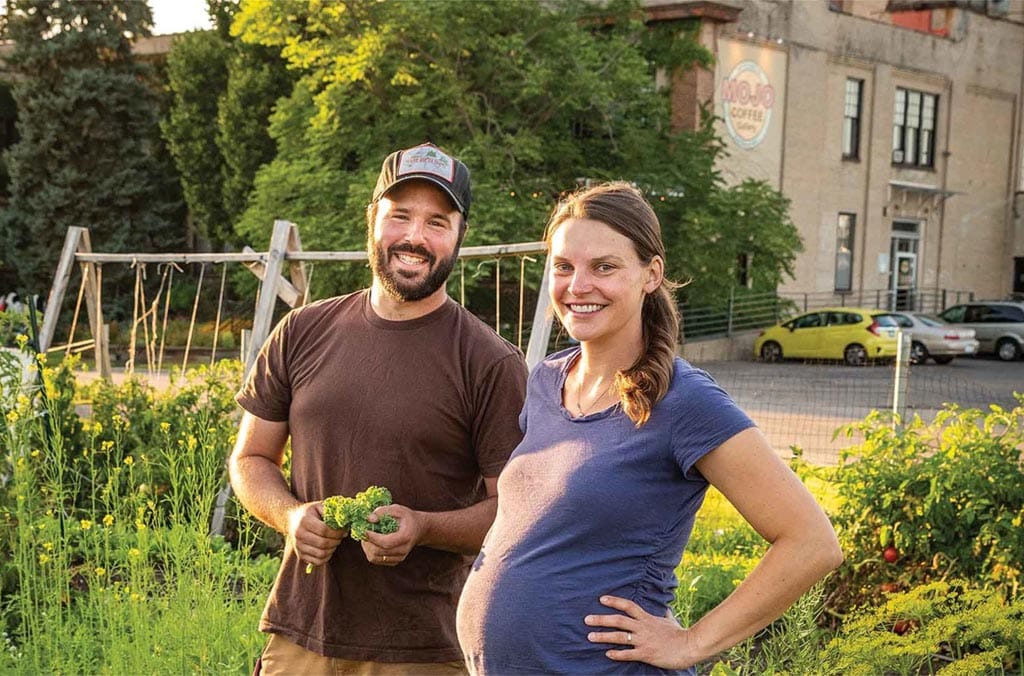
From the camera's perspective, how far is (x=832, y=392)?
843 inches

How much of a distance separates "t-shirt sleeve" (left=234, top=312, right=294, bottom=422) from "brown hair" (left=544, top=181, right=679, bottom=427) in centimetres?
89

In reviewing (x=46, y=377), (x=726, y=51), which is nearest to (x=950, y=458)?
(x=46, y=377)

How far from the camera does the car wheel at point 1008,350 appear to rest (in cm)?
3200

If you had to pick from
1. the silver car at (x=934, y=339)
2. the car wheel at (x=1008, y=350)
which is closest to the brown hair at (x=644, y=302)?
the silver car at (x=934, y=339)

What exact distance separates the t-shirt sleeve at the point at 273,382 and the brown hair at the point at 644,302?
2.91 ft

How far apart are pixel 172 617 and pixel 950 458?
142 inches

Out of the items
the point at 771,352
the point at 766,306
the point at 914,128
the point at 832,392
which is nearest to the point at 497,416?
the point at 832,392

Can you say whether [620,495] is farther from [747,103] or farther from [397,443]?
→ [747,103]

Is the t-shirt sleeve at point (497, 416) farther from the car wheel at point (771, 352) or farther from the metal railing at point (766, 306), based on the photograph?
the car wheel at point (771, 352)

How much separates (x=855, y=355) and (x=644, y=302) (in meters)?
27.0

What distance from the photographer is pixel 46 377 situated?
6.80 metres

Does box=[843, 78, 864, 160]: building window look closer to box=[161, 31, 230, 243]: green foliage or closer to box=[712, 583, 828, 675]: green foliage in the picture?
box=[161, 31, 230, 243]: green foliage

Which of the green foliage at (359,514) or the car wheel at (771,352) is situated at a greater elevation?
the green foliage at (359,514)

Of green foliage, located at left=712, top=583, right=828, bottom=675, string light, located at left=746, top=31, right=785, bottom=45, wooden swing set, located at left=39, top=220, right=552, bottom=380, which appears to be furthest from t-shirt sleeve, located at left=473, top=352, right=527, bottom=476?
string light, located at left=746, top=31, right=785, bottom=45
